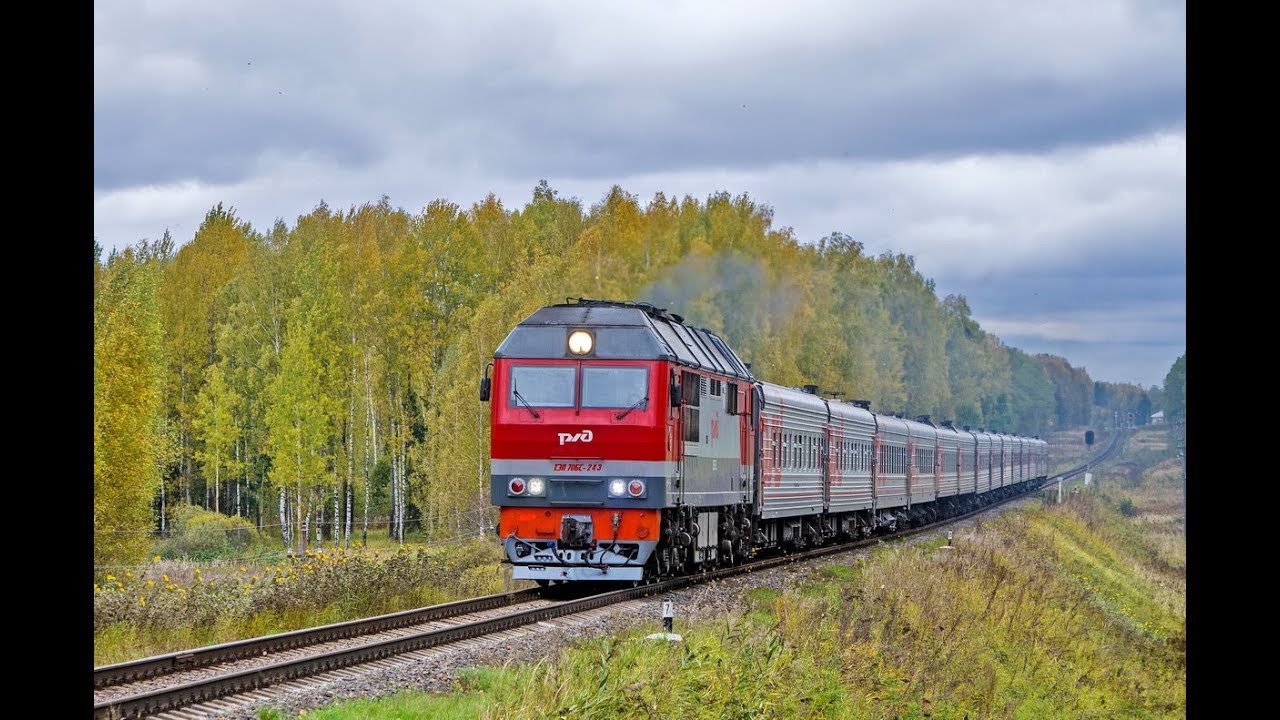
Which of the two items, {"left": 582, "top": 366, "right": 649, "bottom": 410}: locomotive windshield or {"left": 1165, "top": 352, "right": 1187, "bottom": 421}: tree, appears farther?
{"left": 582, "top": 366, "right": 649, "bottom": 410}: locomotive windshield

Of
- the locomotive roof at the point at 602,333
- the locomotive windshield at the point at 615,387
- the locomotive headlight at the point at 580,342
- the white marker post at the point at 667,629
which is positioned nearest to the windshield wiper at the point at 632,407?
the locomotive windshield at the point at 615,387

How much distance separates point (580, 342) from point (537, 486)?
2.05 meters

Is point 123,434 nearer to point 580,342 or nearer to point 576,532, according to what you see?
point 580,342

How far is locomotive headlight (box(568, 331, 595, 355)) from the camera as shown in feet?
59.9

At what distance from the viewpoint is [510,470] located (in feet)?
59.5

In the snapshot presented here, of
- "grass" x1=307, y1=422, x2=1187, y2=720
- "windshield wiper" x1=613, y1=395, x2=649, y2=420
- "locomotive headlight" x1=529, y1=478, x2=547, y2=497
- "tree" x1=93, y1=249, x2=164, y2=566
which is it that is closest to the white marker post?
"grass" x1=307, y1=422, x2=1187, y2=720

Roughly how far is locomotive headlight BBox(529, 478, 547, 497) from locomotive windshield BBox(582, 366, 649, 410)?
1.19 m

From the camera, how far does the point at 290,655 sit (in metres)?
12.3

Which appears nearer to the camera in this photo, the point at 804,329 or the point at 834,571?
the point at 834,571

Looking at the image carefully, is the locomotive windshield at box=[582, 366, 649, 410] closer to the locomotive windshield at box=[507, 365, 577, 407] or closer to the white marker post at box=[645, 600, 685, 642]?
the locomotive windshield at box=[507, 365, 577, 407]

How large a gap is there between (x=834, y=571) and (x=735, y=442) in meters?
4.58

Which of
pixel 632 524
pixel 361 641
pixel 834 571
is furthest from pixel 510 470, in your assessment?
pixel 834 571

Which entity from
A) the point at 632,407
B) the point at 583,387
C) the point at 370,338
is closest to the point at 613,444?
the point at 632,407
